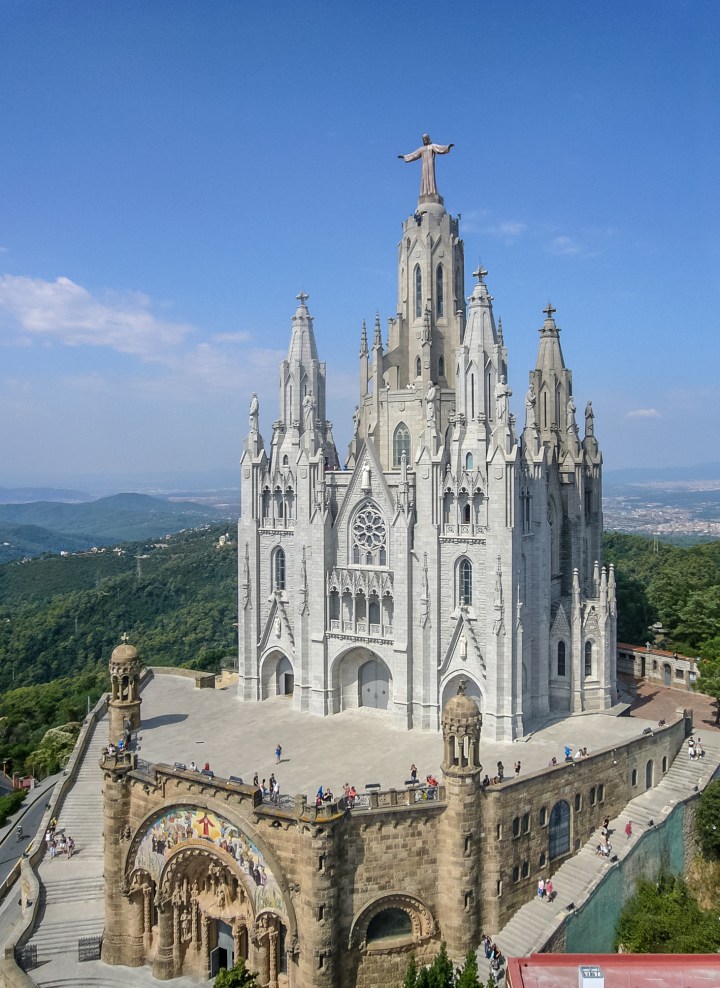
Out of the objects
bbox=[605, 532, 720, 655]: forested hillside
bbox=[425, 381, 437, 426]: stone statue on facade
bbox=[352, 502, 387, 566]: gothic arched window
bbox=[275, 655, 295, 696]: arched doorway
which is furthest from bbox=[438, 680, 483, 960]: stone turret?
bbox=[605, 532, 720, 655]: forested hillside

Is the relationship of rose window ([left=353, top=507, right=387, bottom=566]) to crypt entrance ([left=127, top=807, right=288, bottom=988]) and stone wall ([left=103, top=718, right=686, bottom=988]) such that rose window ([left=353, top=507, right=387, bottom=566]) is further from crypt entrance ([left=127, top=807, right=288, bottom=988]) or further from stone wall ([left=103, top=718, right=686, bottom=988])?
crypt entrance ([left=127, top=807, right=288, bottom=988])

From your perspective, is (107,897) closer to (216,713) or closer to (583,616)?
(216,713)

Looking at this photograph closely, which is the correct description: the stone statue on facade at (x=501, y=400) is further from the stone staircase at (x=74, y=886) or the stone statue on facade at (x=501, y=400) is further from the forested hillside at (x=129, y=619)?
the forested hillside at (x=129, y=619)

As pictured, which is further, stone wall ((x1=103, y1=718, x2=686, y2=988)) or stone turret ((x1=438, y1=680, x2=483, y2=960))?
stone turret ((x1=438, y1=680, x2=483, y2=960))

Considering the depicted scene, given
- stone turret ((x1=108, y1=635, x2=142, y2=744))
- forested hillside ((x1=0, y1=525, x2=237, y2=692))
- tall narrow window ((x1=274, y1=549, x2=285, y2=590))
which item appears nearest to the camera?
stone turret ((x1=108, y1=635, x2=142, y2=744))

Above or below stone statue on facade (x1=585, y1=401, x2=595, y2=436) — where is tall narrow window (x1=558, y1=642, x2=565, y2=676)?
below

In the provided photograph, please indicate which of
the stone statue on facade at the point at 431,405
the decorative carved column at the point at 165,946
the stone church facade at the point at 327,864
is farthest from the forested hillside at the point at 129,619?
the stone statue on facade at the point at 431,405

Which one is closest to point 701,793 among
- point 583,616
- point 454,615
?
point 583,616
